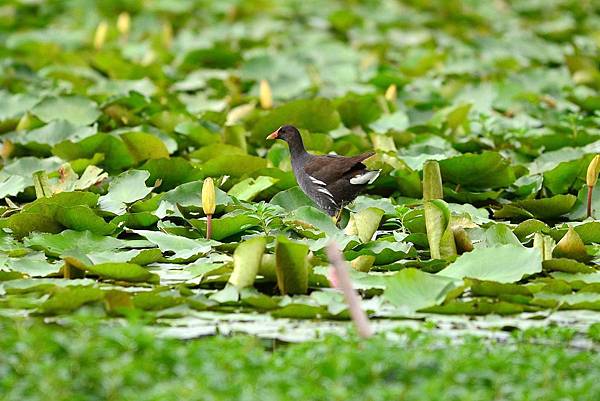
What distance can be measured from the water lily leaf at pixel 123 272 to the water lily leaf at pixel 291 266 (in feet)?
1.65

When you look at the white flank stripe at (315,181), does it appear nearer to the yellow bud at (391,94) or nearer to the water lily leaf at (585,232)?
the water lily leaf at (585,232)

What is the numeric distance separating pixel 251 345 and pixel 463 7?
10.7m

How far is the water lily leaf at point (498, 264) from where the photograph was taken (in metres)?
4.45

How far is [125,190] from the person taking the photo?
560cm

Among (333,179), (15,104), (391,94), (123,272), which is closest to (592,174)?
(333,179)

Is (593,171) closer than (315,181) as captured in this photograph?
Yes

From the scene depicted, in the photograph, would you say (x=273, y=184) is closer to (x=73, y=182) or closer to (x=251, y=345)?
(x=73, y=182)


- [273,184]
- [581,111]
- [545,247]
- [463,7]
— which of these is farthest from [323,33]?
[545,247]

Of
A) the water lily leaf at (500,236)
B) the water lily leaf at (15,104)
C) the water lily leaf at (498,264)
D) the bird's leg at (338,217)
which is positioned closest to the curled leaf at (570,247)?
the water lily leaf at (500,236)

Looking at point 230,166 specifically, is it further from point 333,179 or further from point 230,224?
point 230,224

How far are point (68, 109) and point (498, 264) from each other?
3600 millimetres

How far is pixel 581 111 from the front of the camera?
8.43 metres

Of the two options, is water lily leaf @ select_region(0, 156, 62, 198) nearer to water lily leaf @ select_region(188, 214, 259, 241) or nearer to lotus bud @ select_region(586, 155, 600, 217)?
water lily leaf @ select_region(188, 214, 259, 241)

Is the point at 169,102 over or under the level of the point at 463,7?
over
